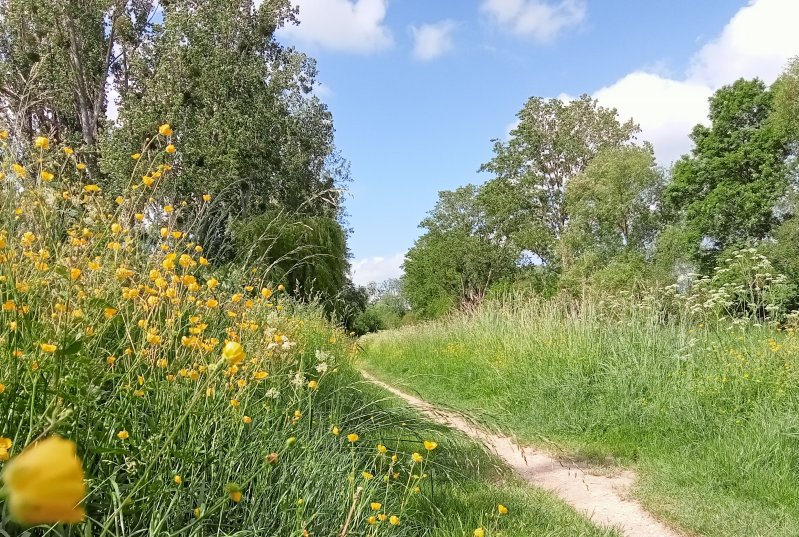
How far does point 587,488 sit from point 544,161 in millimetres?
27855

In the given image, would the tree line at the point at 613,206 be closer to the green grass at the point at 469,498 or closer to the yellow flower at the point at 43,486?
the green grass at the point at 469,498

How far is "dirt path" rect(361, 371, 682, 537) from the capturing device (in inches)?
136

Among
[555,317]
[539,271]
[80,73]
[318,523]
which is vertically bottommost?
[318,523]

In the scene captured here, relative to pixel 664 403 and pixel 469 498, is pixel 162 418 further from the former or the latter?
pixel 664 403

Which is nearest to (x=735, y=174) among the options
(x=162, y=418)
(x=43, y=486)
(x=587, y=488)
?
(x=587, y=488)

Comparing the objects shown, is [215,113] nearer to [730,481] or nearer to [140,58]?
[140,58]

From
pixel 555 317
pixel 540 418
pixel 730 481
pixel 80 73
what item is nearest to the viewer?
pixel 730 481

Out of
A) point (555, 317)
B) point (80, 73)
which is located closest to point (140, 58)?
point (80, 73)

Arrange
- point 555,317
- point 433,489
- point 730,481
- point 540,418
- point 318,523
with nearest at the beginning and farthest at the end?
1. point 318,523
2. point 433,489
3. point 730,481
4. point 540,418
5. point 555,317

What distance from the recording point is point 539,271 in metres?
28.5

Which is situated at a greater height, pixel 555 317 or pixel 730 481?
pixel 555 317

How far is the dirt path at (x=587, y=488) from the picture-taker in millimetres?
3461

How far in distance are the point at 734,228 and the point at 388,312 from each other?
33.4m

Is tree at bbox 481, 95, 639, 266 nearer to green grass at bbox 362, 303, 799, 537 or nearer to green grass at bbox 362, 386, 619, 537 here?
green grass at bbox 362, 303, 799, 537
